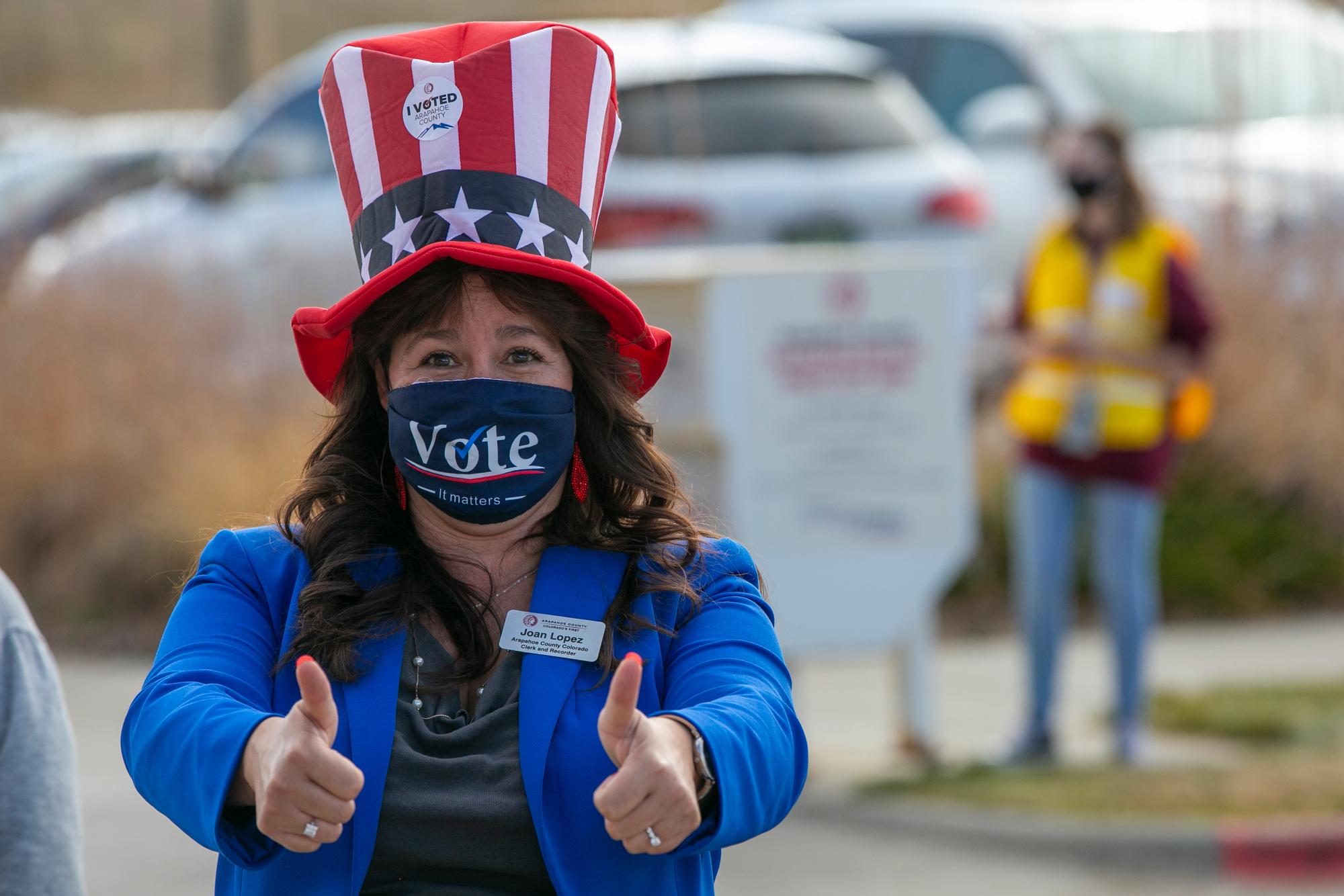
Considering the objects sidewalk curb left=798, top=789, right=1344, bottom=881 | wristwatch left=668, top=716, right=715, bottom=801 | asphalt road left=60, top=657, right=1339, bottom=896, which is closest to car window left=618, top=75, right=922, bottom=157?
asphalt road left=60, top=657, right=1339, bottom=896

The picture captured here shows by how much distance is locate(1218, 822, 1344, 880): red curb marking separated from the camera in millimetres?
4969

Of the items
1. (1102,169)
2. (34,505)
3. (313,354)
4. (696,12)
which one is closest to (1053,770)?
(1102,169)

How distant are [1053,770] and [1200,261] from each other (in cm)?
412

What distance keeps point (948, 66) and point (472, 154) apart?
8636 millimetres

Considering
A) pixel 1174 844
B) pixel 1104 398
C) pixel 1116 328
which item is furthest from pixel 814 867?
pixel 1116 328

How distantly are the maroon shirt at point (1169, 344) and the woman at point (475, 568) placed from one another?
3.78m

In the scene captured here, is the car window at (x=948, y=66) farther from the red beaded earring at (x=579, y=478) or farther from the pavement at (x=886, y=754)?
the red beaded earring at (x=579, y=478)

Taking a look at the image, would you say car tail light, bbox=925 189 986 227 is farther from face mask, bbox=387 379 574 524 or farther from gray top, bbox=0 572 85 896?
gray top, bbox=0 572 85 896

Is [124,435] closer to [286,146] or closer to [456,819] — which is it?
[286,146]

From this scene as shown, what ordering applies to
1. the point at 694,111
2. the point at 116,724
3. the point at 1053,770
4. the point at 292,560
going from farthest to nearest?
1. the point at 694,111
2. the point at 116,724
3. the point at 1053,770
4. the point at 292,560

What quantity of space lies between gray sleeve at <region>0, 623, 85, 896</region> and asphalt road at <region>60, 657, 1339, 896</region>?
288cm

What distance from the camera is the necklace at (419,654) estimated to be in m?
1.89

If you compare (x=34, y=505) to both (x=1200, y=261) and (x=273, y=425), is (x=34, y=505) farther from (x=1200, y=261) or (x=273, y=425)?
(x=1200, y=261)

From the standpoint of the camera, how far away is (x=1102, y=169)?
574cm
